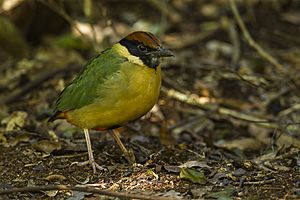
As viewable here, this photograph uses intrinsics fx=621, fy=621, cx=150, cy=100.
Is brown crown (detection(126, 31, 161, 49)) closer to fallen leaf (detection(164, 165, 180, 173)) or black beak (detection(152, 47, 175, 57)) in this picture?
black beak (detection(152, 47, 175, 57))

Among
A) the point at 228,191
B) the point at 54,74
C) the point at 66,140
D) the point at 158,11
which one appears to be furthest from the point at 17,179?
the point at 158,11

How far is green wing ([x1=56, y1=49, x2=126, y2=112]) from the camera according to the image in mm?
4742

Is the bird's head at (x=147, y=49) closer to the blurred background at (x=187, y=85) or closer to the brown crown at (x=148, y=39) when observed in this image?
the brown crown at (x=148, y=39)

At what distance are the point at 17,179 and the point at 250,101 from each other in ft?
11.5

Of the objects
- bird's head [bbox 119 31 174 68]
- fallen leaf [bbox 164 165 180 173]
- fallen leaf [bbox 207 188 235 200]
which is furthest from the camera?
bird's head [bbox 119 31 174 68]

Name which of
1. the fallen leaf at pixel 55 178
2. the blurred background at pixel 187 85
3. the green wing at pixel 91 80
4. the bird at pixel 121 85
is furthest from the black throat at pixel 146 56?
the fallen leaf at pixel 55 178

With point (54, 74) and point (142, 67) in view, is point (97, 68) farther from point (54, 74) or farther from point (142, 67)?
point (54, 74)

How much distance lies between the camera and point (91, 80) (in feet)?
15.9

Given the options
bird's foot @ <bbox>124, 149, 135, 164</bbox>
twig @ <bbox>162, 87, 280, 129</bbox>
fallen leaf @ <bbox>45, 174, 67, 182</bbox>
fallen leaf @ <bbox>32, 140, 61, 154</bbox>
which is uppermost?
fallen leaf @ <bbox>32, 140, 61, 154</bbox>

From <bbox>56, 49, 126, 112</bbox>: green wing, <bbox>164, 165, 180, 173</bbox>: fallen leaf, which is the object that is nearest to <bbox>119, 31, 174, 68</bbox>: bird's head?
<bbox>56, 49, 126, 112</bbox>: green wing

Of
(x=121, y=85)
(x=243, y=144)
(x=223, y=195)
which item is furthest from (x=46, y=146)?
(x=243, y=144)

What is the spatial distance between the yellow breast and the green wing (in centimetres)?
6

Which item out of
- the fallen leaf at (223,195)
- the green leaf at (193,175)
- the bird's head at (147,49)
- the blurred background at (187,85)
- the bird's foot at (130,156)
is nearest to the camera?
the fallen leaf at (223,195)

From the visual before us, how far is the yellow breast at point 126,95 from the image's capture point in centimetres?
457
